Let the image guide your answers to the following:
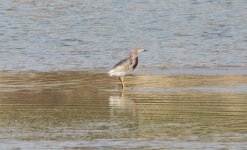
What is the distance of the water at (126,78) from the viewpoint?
11.1 metres

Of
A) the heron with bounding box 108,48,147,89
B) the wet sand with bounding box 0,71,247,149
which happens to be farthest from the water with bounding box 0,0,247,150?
the heron with bounding box 108,48,147,89

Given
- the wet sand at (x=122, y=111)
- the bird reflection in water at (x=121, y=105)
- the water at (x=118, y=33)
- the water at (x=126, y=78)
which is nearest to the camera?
the wet sand at (x=122, y=111)

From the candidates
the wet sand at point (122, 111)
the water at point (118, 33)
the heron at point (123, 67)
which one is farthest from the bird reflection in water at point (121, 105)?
the water at point (118, 33)

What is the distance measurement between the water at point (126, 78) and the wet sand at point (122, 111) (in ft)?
0.04

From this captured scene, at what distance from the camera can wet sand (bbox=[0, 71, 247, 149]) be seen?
10.7 m

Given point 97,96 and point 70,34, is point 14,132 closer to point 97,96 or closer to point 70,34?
point 97,96

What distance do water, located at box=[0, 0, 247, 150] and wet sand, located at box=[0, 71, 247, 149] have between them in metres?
0.01

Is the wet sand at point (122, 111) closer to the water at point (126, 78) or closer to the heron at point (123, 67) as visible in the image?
the water at point (126, 78)

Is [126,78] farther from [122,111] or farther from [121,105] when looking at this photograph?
[122,111]

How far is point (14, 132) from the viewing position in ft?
36.9

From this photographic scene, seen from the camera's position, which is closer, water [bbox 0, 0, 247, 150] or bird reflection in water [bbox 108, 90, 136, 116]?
water [bbox 0, 0, 247, 150]

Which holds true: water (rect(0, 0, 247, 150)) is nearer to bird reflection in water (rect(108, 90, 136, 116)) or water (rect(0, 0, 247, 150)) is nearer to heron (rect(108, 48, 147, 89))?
bird reflection in water (rect(108, 90, 136, 116))

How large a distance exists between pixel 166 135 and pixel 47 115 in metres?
2.05

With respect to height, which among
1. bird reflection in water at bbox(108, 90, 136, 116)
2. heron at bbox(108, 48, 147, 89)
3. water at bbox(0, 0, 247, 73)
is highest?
bird reflection in water at bbox(108, 90, 136, 116)
